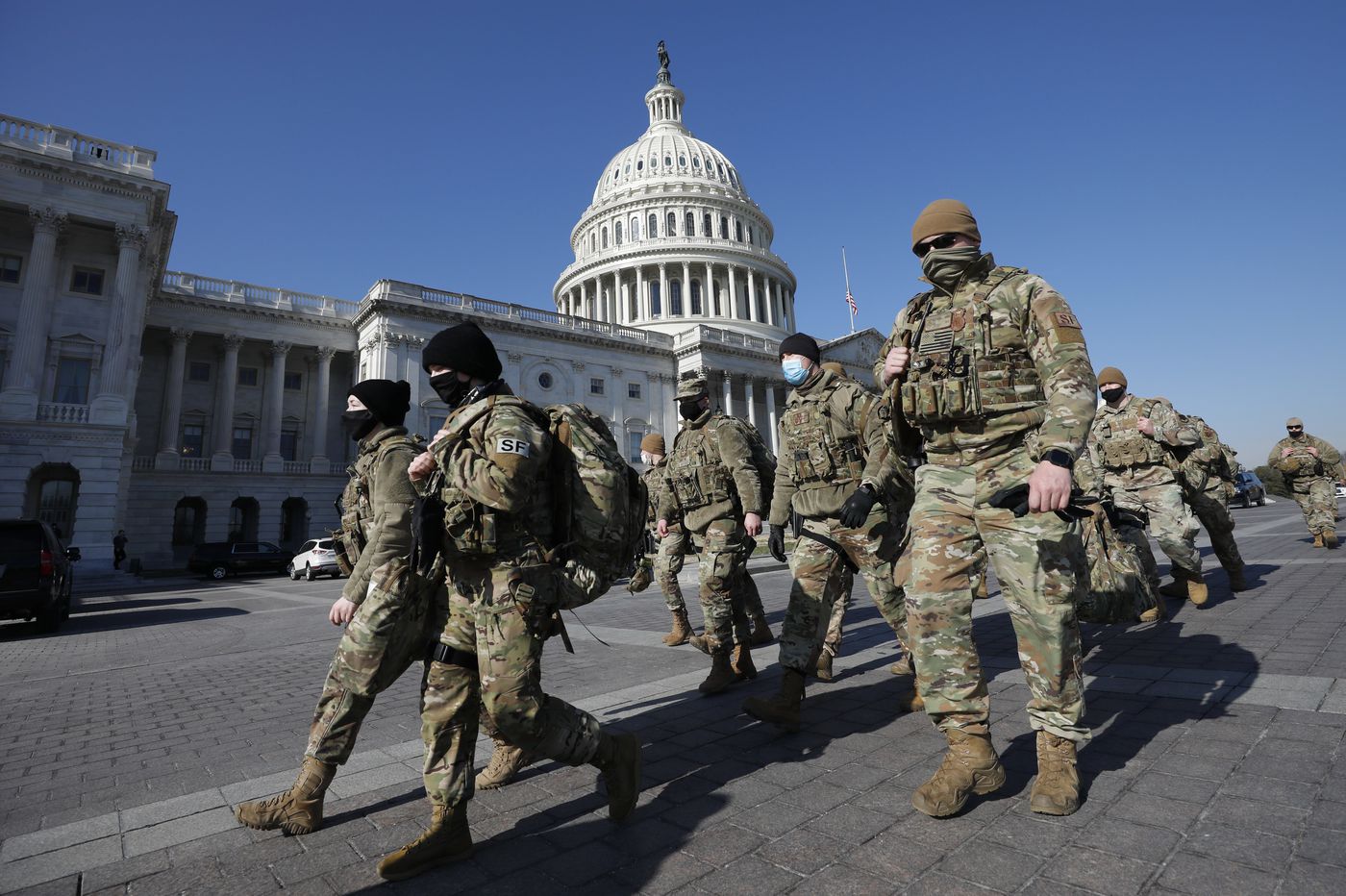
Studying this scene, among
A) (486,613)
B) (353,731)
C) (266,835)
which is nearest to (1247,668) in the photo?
(486,613)

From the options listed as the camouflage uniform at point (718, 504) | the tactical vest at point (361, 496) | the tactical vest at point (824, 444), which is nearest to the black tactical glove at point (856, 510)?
the tactical vest at point (824, 444)

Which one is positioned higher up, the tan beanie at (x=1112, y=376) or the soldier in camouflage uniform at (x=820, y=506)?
the tan beanie at (x=1112, y=376)

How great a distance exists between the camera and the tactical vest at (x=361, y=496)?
133 inches

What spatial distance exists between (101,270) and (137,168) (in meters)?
4.97

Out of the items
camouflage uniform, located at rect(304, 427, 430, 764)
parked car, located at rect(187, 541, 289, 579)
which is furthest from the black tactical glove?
parked car, located at rect(187, 541, 289, 579)

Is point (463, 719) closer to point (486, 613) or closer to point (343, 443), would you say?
point (486, 613)

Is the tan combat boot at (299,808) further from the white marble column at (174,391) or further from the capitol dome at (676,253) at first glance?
the capitol dome at (676,253)

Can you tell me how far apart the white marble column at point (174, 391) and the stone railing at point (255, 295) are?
8.45 ft

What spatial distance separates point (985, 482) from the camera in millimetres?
3047

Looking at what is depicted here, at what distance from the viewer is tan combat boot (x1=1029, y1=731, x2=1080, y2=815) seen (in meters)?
2.55

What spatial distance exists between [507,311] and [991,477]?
140 ft

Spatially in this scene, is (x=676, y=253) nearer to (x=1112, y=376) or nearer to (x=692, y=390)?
(x=1112, y=376)

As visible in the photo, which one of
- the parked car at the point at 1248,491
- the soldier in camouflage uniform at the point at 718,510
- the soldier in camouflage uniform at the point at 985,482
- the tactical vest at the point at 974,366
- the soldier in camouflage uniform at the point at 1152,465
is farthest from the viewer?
the parked car at the point at 1248,491

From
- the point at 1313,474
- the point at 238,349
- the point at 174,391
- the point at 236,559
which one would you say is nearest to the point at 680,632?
the point at 1313,474
